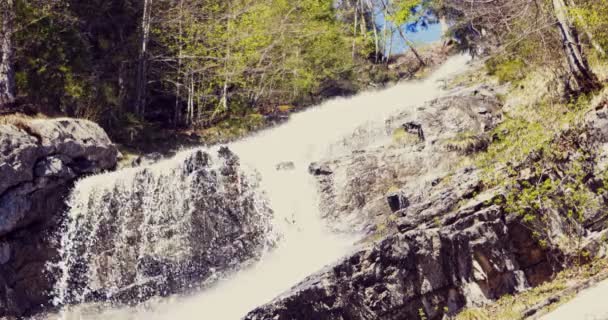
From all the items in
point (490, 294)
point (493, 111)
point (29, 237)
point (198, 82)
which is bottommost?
point (490, 294)

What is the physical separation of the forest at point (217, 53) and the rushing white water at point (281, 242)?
15.2 ft

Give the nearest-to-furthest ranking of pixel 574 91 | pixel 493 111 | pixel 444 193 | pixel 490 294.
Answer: pixel 490 294 → pixel 444 193 → pixel 574 91 → pixel 493 111

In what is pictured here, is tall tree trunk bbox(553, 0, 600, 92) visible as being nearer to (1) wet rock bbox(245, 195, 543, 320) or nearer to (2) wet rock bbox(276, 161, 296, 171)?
(1) wet rock bbox(245, 195, 543, 320)

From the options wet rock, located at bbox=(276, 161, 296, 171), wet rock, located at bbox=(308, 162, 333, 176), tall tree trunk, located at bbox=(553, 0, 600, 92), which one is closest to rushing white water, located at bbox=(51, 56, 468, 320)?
wet rock, located at bbox=(276, 161, 296, 171)

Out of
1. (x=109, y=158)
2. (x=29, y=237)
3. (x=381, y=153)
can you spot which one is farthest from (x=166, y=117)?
(x=381, y=153)

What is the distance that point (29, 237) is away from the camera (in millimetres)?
15656

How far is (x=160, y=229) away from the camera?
51.3ft

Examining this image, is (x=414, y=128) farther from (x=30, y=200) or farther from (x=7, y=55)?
(x=7, y=55)

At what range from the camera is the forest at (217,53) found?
1667cm

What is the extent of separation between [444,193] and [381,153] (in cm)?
500

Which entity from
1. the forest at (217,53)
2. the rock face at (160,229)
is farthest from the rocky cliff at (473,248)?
the rock face at (160,229)

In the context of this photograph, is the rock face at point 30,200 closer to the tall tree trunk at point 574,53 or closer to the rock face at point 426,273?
the rock face at point 426,273

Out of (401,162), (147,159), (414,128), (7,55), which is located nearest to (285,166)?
(401,162)

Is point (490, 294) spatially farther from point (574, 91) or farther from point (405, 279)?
point (574, 91)
